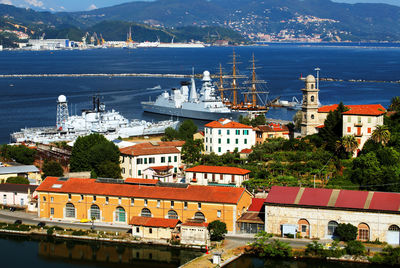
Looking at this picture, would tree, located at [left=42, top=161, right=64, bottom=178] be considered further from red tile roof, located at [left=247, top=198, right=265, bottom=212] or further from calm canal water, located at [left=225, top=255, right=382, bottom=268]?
calm canal water, located at [left=225, top=255, right=382, bottom=268]

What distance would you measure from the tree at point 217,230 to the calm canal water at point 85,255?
4.26 ft

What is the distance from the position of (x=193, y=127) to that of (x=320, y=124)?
40.7 ft

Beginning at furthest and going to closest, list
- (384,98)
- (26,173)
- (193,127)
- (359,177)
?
(384,98) → (193,127) → (26,173) → (359,177)

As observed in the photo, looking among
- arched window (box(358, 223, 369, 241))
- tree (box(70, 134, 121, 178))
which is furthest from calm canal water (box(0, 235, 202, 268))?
tree (box(70, 134, 121, 178))

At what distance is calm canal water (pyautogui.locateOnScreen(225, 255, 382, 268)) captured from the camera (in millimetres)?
28388

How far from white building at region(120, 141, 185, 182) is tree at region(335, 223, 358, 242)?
14.4 m

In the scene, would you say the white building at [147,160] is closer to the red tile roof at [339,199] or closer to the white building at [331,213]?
the red tile roof at [339,199]

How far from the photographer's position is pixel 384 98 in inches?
3767

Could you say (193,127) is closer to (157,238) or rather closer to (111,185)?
(111,185)

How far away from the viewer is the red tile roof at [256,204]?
112 ft

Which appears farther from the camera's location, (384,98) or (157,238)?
(384,98)

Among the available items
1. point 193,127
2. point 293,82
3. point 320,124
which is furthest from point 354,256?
point 293,82

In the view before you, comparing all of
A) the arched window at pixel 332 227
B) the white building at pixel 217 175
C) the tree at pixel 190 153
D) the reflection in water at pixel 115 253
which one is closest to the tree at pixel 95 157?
the tree at pixel 190 153

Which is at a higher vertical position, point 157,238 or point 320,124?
point 320,124
